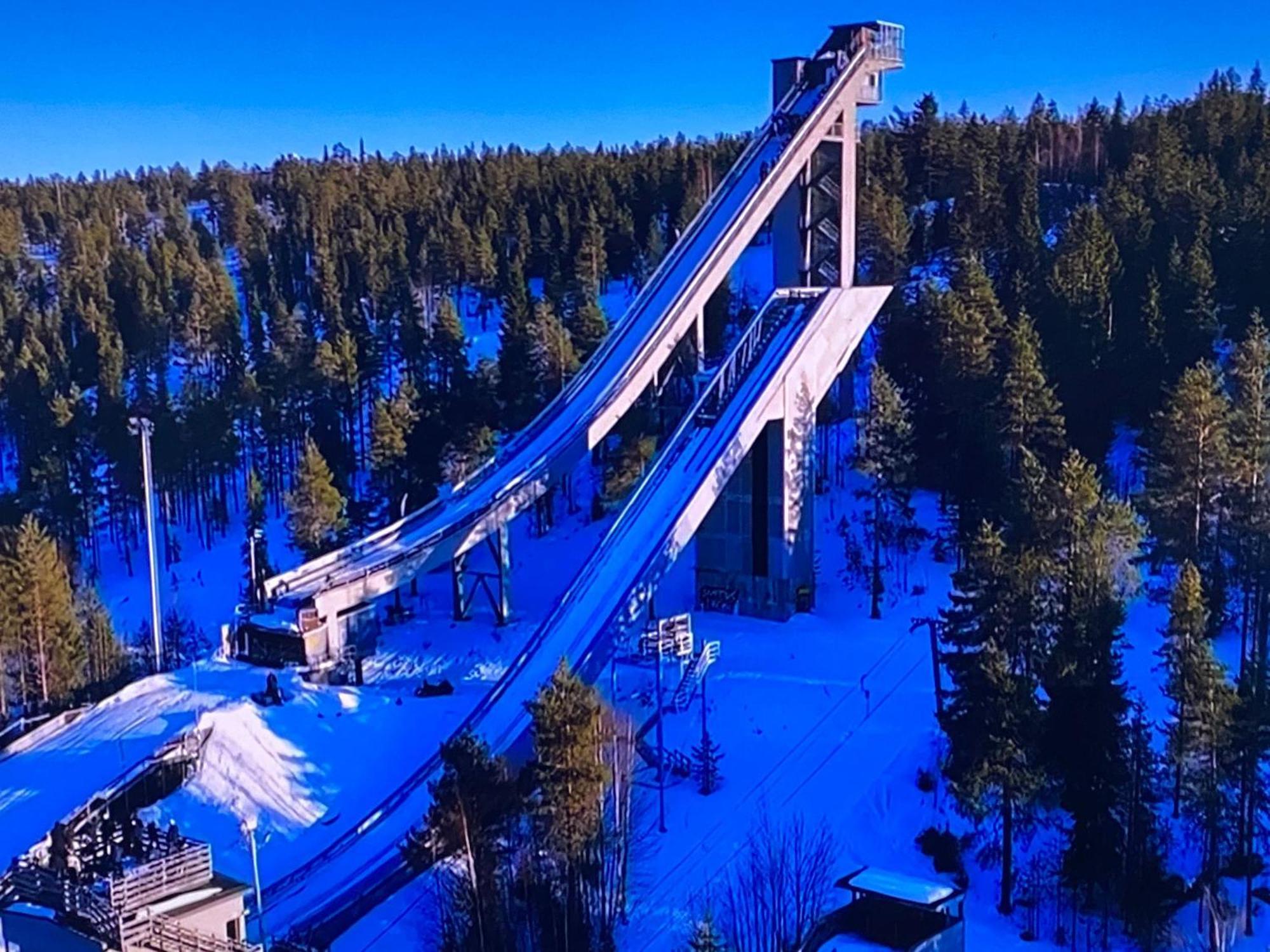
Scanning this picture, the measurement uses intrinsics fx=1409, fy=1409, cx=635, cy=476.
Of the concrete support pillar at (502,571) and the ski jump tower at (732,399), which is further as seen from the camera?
Answer: the concrete support pillar at (502,571)

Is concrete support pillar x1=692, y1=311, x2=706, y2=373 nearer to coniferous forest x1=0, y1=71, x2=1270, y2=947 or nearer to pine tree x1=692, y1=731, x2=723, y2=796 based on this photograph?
coniferous forest x1=0, y1=71, x2=1270, y2=947

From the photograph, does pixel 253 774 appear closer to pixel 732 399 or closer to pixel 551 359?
pixel 732 399

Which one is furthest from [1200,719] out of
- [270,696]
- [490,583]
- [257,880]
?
[490,583]

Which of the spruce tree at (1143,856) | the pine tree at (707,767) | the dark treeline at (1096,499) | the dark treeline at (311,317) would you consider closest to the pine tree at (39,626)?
the dark treeline at (311,317)

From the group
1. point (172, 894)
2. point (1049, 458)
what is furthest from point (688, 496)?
point (172, 894)

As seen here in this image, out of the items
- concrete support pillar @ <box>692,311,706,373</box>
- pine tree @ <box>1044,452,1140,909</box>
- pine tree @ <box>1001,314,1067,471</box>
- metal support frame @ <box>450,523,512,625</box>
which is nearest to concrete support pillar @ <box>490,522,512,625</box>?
metal support frame @ <box>450,523,512,625</box>

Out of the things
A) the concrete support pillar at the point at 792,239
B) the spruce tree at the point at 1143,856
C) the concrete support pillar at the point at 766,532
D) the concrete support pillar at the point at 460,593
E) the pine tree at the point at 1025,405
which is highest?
the concrete support pillar at the point at 792,239

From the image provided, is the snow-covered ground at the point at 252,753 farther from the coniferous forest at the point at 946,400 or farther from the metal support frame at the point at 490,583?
the coniferous forest at the point at 946,400
